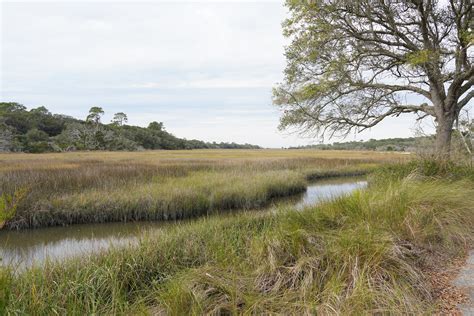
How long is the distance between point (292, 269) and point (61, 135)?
6988cm

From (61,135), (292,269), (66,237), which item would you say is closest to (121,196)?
(66,237)

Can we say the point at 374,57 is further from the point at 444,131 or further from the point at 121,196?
the point at 121,196

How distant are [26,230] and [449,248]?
467 inches

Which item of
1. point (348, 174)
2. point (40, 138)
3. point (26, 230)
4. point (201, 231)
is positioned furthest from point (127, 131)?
point (201, 231)

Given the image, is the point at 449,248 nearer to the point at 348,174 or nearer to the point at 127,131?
the point at 348,174

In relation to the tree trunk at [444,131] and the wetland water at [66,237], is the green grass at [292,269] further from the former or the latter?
the tree trunk at [444,131]

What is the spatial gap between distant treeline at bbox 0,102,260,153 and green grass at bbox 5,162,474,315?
52689 mm

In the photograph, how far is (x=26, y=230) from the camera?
9.97 meters

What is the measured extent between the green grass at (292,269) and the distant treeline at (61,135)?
52.7 metres

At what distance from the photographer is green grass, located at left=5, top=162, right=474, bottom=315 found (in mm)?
3096

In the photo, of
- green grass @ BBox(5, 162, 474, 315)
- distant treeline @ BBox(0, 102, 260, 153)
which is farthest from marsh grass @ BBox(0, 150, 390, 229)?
distant treeline @ BBox(0, 102, 260, 153)

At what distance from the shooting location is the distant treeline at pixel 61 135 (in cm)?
4994

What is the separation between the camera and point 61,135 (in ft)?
203

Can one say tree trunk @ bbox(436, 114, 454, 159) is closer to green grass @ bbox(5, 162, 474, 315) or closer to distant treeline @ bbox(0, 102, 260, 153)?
green grass @ bbox(5, 162, 474, 315)
